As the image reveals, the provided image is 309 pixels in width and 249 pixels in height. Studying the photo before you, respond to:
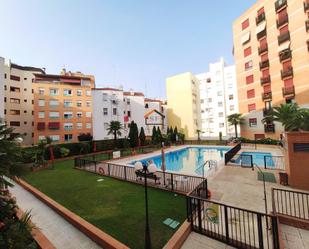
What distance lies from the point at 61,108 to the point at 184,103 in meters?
32.0

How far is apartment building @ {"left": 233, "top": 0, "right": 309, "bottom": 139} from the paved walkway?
31.1 meters

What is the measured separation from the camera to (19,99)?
36.5 m

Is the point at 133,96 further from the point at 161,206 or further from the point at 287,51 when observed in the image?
the point at 161,206

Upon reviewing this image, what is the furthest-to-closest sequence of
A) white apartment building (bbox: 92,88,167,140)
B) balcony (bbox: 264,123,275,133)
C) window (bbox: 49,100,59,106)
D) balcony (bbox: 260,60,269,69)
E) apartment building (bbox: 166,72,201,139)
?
1. apartment building (bbox: 166,72,201,139)
2. white apartment building (bbox: 92,88,167,140)
3. window (bbox: 49,100,59,106)
4. balcony (bbox: 260,60,269,69)
5. balcony (bbox: 264,123,275,133)

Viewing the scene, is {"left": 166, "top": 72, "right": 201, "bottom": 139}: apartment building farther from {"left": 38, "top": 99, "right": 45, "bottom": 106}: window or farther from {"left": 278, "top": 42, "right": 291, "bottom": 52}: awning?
{"left": 38, "top": 99, "right": 45, "bottom": 106}: window

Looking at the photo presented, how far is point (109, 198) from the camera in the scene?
8.39 metres

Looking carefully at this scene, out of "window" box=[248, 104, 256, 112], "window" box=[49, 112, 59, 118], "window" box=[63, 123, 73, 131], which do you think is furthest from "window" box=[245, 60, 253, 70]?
"window" box=[49, 112, 59, 118]

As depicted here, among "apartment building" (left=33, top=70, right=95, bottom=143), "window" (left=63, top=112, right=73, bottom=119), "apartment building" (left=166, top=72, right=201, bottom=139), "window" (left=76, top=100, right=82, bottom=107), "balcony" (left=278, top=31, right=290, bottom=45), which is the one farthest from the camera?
"apartment building" (left=166, top=72, right=201, bottom=139)

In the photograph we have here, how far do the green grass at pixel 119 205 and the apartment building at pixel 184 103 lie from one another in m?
38.1

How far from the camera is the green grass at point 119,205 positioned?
5484 millimetres

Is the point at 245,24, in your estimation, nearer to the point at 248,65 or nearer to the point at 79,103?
the point at 248,65

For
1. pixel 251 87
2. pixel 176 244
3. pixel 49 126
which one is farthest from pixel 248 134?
pixel 49 126

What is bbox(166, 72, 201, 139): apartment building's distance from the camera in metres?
46.7

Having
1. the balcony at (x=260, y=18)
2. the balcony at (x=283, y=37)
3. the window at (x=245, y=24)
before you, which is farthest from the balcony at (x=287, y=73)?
the window at (x=245, y=24)
